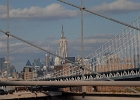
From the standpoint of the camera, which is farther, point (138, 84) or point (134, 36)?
point (134, 36)

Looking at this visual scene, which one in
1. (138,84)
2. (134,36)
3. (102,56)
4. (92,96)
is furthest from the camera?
(102,56)

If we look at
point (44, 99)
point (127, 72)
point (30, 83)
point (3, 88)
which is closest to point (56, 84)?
point (30, 83)

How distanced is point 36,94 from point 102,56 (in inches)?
3064

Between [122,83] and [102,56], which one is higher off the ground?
[102,56]

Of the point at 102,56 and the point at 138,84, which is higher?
the point at 102,56

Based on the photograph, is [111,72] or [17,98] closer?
[17,98]

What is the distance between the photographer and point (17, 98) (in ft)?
43.7

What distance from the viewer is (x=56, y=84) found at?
12.5 metres

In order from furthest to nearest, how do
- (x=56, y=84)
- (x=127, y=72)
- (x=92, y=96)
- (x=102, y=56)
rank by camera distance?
(x=102, y=56) → (x=127, y=72) → (x=92, y=96) → (x=56, y=84)

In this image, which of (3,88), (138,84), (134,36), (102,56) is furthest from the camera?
(102,56)

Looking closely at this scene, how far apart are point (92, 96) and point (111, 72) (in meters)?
61.3

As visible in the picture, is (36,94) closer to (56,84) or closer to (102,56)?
(56,84)

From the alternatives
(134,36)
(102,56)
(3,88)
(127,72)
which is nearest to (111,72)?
(127,72)

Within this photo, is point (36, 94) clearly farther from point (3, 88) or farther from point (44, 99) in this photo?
point (3, 88)
